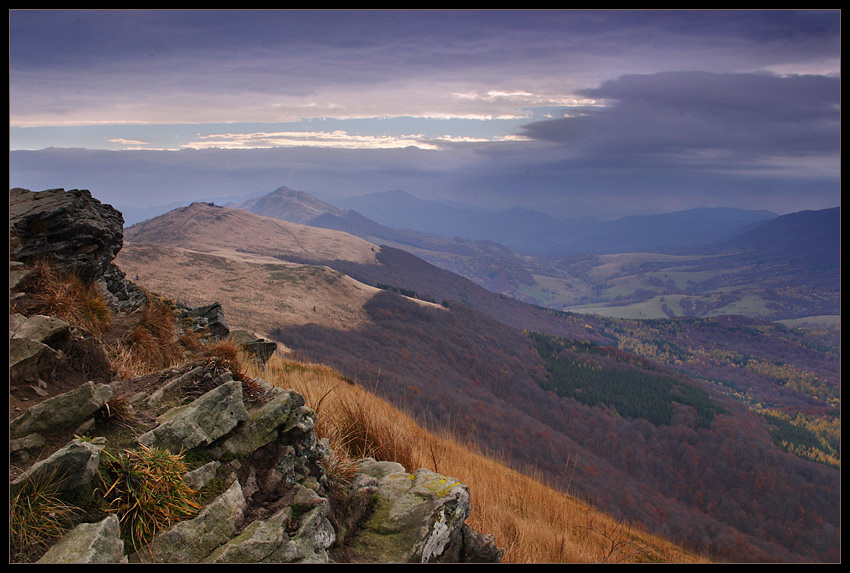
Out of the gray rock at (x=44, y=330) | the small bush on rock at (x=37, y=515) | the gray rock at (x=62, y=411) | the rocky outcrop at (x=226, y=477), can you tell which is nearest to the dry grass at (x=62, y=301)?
the gray rock at (x=44, y=330)

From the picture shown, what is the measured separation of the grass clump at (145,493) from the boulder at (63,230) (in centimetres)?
725

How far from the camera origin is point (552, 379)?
15800 cm

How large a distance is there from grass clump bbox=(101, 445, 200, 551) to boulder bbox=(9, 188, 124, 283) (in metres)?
7.25

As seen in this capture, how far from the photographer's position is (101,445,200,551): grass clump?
4.05m

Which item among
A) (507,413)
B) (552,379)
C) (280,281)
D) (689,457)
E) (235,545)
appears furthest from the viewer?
(552,379)

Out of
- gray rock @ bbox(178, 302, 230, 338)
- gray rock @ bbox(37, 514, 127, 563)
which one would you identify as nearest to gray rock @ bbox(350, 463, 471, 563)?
gray rock @ bbox(37, 514, 127, 563)

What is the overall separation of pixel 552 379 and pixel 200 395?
533ft

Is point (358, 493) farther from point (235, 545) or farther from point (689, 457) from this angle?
point (689, 457)

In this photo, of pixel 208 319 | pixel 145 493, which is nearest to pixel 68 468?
pixel 145 493

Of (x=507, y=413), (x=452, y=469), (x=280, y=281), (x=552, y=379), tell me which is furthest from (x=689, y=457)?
(x=452, y=469)

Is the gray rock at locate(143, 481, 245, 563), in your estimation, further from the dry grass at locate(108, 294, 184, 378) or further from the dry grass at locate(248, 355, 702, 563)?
the dry grass at locate(108, 294, 184, 378)

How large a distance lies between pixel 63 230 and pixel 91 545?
9116 millimetres

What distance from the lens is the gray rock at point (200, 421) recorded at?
485 centimetres

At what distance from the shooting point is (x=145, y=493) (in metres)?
4.21
